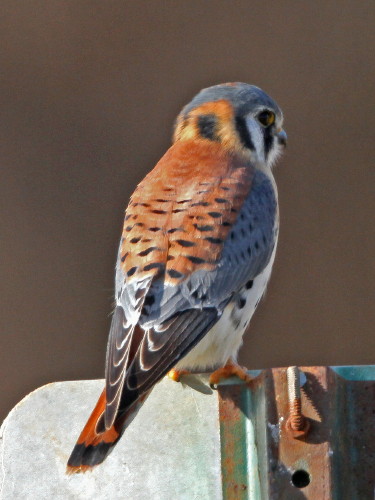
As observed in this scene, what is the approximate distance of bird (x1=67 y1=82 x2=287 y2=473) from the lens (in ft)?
9.21

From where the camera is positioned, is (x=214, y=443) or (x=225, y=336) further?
(x=225, y=336)

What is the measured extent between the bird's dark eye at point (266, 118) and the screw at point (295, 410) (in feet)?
6.66

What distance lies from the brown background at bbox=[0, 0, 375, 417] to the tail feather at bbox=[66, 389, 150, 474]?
2646 millimetres

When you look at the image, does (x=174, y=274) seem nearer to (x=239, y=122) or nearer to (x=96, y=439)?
(x=96, y=439)

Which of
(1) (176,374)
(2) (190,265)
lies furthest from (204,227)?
(1) (176,374)

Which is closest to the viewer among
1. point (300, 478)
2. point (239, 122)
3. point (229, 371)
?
point (300, 478)

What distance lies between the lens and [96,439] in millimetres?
2570

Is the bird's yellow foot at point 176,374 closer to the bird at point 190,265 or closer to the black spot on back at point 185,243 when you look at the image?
the bird at point 190,265

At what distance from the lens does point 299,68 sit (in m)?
6.04

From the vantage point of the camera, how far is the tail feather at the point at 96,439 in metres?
2.54

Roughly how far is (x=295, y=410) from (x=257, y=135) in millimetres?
2005

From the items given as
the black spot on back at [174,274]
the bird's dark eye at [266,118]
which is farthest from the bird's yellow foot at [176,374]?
the bird's dark eye at [266,118]

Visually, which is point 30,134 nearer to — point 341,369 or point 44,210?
point 44,210

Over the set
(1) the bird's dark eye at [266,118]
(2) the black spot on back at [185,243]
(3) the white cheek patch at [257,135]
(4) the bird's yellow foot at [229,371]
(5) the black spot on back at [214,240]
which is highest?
(1) the bird's dark eye at [266,118]
